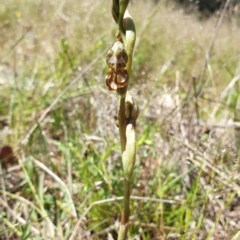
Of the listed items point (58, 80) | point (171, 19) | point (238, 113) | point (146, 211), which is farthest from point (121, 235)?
point (171, 19)

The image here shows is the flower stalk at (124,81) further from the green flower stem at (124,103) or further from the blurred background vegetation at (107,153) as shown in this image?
the blurred background vegetation at (107,153)

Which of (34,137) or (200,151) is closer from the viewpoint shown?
(200,151)

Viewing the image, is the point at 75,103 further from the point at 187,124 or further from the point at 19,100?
the point at 187,124

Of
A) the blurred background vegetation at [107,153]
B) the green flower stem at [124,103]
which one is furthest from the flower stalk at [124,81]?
the blurred background vegetation at [107,153]

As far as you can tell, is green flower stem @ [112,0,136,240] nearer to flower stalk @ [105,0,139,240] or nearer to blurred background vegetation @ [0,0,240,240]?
flower stalk @ [105,0,139,240]

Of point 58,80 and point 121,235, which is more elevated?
point 121,235

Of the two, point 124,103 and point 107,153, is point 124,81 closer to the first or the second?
point 124,103

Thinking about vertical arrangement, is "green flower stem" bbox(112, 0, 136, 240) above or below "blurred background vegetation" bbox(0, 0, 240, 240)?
above

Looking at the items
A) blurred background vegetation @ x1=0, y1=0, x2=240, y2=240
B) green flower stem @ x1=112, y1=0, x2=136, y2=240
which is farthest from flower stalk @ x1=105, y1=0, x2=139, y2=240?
blurred background vegetation @ x1=0, y1=0, x2=240, y2=240

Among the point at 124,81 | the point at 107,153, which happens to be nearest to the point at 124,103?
the point at 124,81
